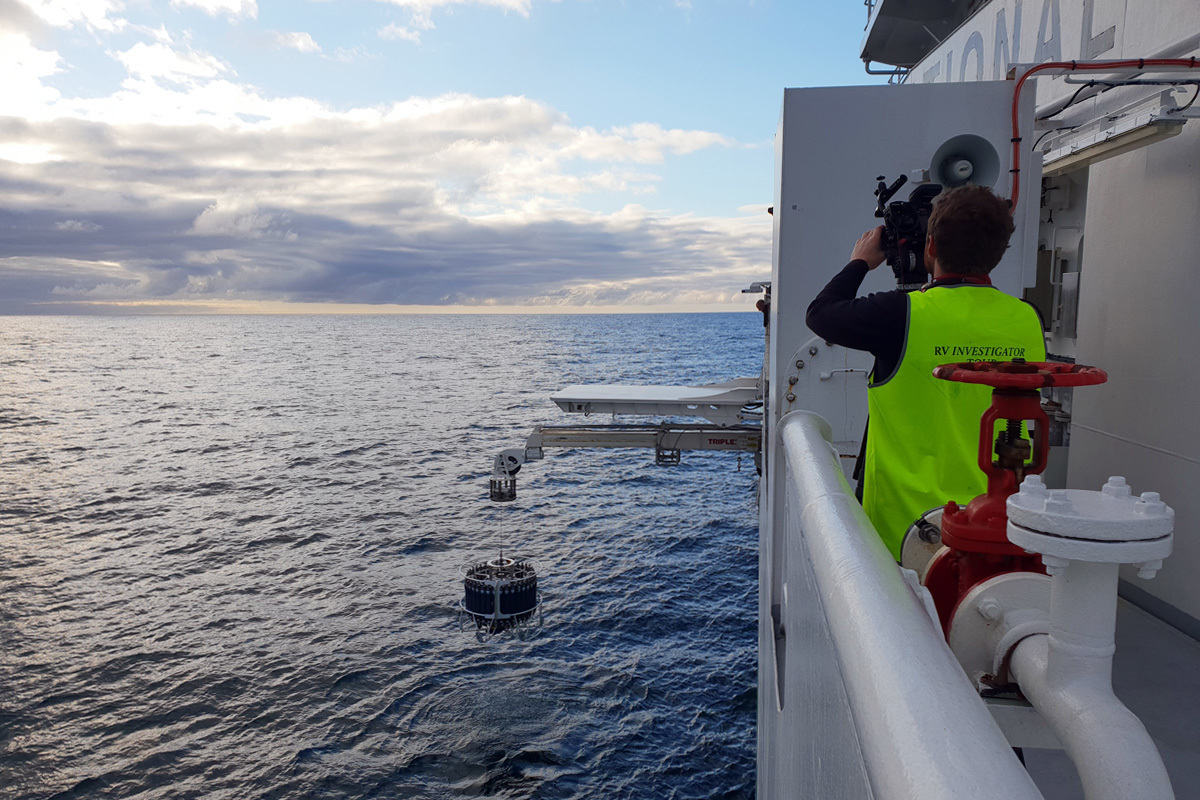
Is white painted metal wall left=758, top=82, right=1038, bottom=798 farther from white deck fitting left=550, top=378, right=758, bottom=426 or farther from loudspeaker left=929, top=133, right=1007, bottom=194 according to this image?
white deck fitting left=550, top=378, right=758, bottom=426

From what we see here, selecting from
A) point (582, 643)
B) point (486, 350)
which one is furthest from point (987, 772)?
point (486, 350)

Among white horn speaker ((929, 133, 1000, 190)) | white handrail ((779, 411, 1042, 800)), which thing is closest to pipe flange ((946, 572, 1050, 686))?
white handrail ((779, 411, 1042, 800))

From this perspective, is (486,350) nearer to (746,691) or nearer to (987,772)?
(746,691)

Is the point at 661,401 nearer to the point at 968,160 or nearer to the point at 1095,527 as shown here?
the point at 968,160

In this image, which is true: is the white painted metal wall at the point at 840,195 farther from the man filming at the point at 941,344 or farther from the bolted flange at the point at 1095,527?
the bolted flange at the point at 1095,527

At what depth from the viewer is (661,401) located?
552 inches

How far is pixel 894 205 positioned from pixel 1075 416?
480 cm

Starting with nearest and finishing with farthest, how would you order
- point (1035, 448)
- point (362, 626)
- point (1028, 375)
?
1. point (1028, 375)
2. point (1035, 448)
3. point (362, 626)

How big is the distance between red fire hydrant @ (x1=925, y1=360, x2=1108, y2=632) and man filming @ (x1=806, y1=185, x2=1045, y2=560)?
57cm

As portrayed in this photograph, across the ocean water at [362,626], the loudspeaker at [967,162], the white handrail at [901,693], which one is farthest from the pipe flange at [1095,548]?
the ocean water at [362,626]

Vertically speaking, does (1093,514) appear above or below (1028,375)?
below

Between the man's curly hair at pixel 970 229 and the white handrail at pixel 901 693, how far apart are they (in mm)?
1530

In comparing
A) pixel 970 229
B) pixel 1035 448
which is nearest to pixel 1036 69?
pixel 970 229

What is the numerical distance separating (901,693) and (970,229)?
2.07 m
